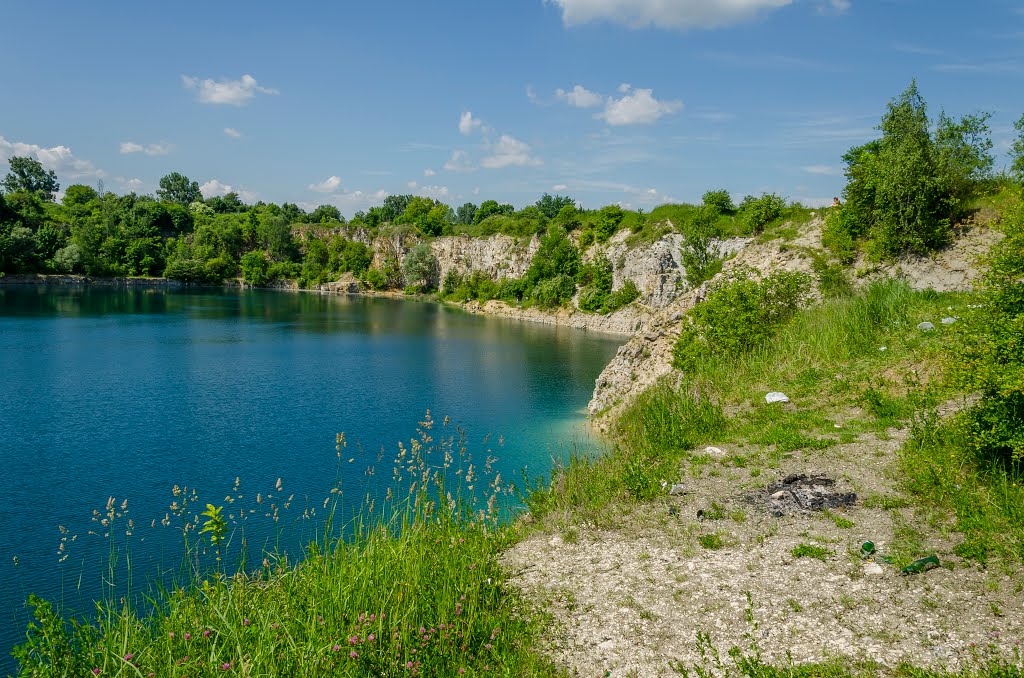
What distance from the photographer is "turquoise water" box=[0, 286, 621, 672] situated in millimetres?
14047

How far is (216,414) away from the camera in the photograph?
25.0 meters

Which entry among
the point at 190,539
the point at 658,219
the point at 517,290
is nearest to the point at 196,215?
the point at 517,290

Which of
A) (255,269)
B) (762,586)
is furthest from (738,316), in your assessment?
(255,269)

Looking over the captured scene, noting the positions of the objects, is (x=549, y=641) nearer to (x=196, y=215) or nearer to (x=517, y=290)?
(x=517, y=290)

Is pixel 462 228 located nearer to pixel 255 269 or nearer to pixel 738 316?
pixel 255 269

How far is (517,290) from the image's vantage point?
8262cm

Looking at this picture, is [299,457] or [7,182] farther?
[7,182]

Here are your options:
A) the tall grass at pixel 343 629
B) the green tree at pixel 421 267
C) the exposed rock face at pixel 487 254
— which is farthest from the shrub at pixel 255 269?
the tall grass at pixel 343 629

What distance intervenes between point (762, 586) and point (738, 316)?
560 inches

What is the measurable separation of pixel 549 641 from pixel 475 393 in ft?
82.2

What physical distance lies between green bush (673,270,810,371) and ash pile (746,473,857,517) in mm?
9870

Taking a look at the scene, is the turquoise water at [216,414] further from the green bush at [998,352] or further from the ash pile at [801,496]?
the green bush at [998,352]

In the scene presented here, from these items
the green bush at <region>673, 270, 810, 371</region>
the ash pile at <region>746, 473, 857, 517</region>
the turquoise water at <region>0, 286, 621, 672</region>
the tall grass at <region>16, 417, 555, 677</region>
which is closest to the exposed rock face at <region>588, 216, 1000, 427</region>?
the green bush at <region>673, 270, 810, 371</region>

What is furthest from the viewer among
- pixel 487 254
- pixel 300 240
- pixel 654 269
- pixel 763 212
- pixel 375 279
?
pixel 300 240
